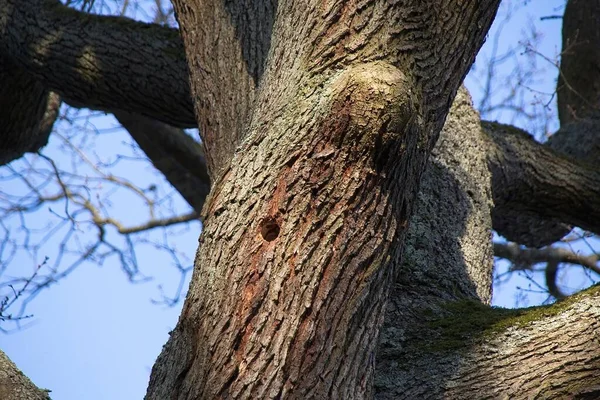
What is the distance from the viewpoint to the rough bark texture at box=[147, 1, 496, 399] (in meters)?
1.84

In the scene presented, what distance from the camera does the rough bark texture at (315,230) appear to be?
1.84m

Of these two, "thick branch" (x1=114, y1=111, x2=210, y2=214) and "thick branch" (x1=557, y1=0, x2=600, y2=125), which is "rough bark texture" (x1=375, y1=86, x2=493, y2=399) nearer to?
"thick branch" (x1=557, y1=0, x2=600, y2=125)

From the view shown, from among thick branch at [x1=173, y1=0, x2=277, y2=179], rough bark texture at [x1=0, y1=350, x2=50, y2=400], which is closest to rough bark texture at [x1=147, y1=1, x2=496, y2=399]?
rough bark texture at [x1=0, y1=350, x2=50, y2=400]

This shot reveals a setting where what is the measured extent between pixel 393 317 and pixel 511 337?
441mm

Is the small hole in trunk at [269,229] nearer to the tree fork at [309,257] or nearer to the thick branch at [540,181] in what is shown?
the tree fork at [309,257]

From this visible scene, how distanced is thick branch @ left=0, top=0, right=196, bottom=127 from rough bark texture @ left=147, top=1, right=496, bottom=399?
1.73 meters

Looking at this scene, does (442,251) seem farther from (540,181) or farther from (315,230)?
(540,181)

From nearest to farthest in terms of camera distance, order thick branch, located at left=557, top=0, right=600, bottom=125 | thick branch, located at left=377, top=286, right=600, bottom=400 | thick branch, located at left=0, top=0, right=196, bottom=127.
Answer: thick branch, located at left=377, top=286, right=600, bottom=400 < thick branch, located at left=0, top=0, right=196, bottom=127 < thick branch, located at left=557, top=0, right=600, bottom=125

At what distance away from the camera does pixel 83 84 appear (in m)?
3.83

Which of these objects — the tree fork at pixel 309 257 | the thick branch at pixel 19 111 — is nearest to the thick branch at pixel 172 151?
the thick branch at pixel 19 111

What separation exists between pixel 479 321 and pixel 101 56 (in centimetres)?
235

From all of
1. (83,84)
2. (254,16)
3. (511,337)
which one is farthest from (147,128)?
(511,337)

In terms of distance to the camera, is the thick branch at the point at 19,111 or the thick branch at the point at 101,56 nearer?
the thick branch at the point at 101,56

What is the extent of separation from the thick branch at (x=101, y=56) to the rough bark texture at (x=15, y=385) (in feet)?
6.30
